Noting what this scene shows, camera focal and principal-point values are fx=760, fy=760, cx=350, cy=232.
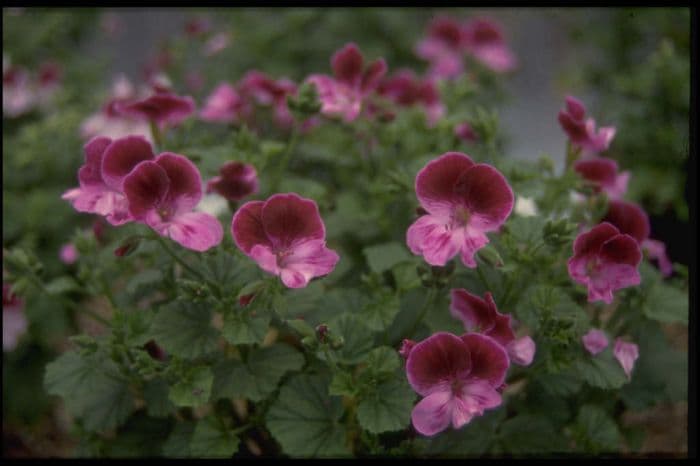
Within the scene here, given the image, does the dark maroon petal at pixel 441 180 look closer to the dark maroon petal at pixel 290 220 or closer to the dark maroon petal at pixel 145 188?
the dark maroon petal at pixel 290 220

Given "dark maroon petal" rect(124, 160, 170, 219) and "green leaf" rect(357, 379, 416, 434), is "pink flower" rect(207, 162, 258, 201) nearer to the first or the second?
"dark maroon petal" rect(124, 160, 170, 219)

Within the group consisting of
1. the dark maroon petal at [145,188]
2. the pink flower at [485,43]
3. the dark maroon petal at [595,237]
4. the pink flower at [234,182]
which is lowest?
the pink flower at [485,43]

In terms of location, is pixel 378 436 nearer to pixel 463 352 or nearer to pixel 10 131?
pixel 463 352

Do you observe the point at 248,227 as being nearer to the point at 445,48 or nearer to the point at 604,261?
the point at 604,261

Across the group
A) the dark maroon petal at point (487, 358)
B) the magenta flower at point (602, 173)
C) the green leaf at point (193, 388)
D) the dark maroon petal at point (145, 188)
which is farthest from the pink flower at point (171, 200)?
the magenta flower at point (602, 173)

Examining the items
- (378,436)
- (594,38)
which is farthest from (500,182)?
(594,38)

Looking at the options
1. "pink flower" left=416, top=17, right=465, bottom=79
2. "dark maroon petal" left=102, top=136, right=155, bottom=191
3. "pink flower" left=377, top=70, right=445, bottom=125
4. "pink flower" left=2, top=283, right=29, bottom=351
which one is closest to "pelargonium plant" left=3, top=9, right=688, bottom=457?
"dark maroon petal" left=102, top=136, right=155, bottom=191

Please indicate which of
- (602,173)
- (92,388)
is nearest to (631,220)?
(602,173)

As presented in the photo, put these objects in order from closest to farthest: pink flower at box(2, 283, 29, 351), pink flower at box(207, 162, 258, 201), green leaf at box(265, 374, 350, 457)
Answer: green leaf at box(265, 374, 350, 457) → pink flower at box(207, 162, 258, 201) → pink flower at box(2, 283, 29, 351)
